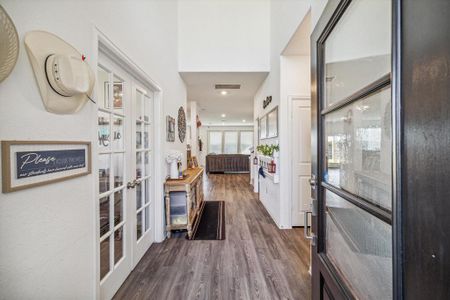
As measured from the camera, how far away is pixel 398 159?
1.82 ft

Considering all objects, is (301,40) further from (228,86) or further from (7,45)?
(7,45)

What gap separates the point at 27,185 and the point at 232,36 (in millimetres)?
3638

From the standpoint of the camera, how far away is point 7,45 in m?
0.75

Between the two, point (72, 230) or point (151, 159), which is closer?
point (72, 230)

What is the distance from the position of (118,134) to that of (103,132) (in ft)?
0.71

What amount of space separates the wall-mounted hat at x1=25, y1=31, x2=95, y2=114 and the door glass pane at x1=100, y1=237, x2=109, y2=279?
1.06 m

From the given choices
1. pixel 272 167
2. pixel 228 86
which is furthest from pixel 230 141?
pixel 272 167

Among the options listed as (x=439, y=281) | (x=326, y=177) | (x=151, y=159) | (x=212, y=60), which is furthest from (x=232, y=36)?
(x=439, y=281)

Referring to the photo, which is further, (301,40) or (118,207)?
(301,40)

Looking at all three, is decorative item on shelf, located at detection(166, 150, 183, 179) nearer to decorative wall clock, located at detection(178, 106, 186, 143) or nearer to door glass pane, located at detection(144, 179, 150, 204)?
door glass pane, located at detection(144, 179, 150, 204)

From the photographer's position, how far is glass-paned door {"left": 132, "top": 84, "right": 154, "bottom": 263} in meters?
2.12

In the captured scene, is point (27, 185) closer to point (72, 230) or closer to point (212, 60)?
point (72, 230)

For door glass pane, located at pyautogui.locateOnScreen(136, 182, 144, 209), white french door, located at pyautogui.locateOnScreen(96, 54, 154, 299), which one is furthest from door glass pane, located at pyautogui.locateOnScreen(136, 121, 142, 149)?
door glass pane, located at pyautogui.locateOnScreen(136, 182, 144, 209)

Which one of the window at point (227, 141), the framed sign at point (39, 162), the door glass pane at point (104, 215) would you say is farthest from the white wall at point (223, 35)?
the window at point (227, 141)
